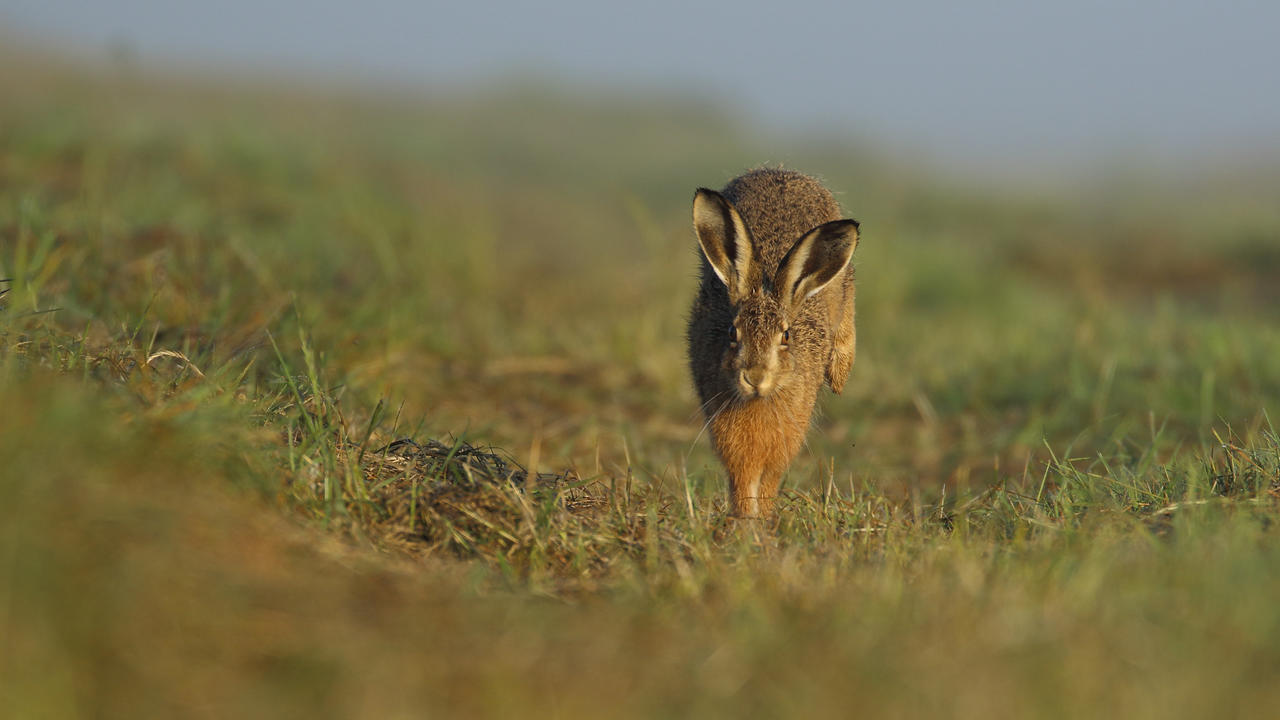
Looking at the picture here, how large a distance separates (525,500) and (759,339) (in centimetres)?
139

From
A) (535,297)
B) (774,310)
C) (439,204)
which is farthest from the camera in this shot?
(439,204)

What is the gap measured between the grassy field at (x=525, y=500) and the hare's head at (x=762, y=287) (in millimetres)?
474

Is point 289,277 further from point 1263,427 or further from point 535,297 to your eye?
point 1263,427

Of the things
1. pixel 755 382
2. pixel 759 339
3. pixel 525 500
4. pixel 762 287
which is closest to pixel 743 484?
pixel 755 382

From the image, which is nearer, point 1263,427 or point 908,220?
point 1263,427

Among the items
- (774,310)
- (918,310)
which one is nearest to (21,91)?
(918,310)

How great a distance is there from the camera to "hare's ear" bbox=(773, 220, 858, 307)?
464 centimetres

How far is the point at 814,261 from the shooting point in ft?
15.8

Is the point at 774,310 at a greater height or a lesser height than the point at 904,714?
greater

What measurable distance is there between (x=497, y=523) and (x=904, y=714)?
1709 millimetres

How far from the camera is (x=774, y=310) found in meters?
4.73

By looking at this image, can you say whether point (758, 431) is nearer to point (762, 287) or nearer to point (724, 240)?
point (762, 287)

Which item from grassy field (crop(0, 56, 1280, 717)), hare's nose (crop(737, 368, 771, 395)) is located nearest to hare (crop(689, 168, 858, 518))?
hare's nose (crop(737, 368, 771, 395))

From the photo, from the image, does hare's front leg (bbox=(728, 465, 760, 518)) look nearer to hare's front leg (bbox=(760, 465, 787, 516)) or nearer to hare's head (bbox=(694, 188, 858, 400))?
hare's front leg (bbox=(760, 465, 787, 516))
